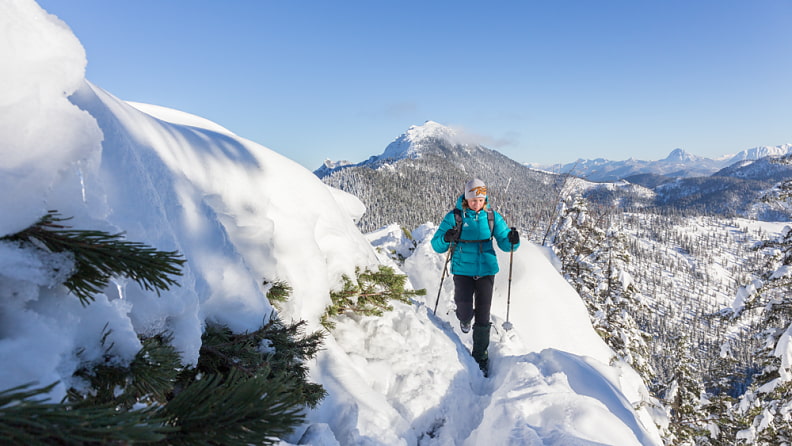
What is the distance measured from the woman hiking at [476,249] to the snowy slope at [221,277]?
1.64 ft

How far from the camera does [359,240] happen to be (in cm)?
499

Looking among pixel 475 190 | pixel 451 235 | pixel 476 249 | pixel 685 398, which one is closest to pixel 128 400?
pixel 451 235

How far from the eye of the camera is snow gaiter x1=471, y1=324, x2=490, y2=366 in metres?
5.36

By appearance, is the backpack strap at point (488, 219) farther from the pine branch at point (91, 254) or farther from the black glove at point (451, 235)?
the pine branch at point (91, 254)

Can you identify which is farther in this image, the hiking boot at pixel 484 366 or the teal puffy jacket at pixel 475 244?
the hiking boot at pixel 484 366

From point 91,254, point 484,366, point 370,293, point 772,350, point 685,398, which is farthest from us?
point 685,398

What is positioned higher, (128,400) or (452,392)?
(128,400)

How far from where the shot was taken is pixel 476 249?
5.38m

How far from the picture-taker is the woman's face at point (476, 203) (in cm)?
544

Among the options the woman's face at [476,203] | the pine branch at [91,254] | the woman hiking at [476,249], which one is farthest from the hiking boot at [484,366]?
the pine branch at [91,254]

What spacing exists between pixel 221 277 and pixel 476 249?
3.79 metres

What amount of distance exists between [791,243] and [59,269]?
1277cm

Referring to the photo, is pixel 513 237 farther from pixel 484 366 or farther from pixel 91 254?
pixel 91 254

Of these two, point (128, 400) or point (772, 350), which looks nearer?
point (128, 400)
